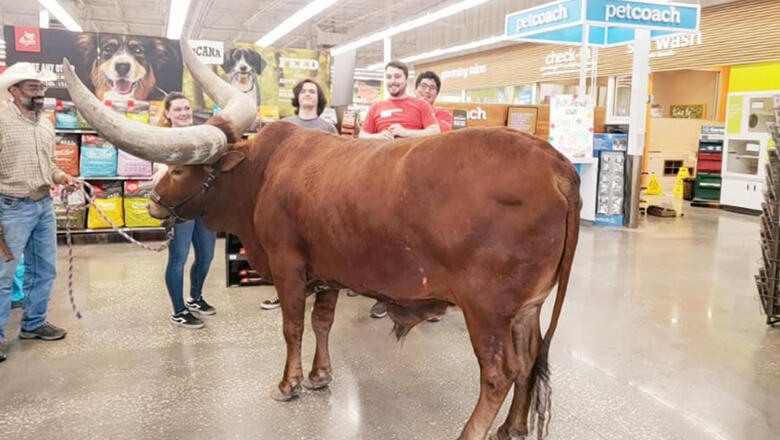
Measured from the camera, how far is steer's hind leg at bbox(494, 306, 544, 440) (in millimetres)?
2602

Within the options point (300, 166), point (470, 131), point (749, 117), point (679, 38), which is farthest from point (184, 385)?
point (679, 38)

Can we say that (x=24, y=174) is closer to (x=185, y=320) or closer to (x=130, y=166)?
(x=185, y=320)

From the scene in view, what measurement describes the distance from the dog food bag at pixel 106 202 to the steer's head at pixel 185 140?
4.44 m

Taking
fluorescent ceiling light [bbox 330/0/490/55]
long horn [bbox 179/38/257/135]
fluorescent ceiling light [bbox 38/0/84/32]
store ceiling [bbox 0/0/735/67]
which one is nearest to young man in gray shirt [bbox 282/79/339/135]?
long horn [bbox 179/38/257/135]

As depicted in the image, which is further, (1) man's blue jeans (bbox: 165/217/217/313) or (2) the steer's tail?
(1) man's blue jeans (bbox: 165/217/217/313)

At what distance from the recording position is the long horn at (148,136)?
8.28ft

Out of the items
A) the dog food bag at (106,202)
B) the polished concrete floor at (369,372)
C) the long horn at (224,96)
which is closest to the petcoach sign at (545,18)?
the polished concrete floor at (369,372)

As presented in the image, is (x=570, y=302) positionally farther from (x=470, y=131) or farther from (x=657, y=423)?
(x=470, y=131)

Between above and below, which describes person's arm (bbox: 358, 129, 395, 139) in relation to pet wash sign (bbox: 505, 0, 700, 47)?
below

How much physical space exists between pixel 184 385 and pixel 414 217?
1.71 meters

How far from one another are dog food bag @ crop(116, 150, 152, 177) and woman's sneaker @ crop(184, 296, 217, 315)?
10.2ft

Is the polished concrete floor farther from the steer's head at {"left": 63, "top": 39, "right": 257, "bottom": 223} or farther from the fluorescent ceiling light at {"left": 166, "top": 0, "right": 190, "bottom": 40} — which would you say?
the fluorescent ceiling light at {"left": 166, "top": 0, "right": 190, "bottom": 40}

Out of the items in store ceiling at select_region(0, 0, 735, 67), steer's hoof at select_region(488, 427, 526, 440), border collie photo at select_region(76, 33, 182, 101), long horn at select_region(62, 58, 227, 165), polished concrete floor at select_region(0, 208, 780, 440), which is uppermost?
store ceiling at select_region(0, 0, 735, 67)

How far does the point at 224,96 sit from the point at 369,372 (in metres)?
1.70
